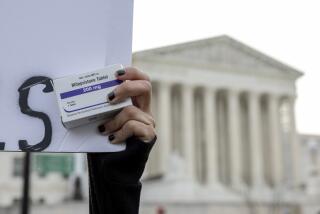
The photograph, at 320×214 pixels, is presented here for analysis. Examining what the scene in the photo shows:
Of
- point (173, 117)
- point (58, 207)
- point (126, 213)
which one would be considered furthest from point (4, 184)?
point (126, 213)

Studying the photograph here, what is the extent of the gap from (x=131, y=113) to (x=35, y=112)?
0.99 ft

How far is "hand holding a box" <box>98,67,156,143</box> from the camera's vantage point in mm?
1708

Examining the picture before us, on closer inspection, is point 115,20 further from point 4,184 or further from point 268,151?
point 268,151

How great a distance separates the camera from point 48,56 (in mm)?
1828

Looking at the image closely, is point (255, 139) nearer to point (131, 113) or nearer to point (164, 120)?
point (164, 120)

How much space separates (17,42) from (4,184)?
4582 centimetres

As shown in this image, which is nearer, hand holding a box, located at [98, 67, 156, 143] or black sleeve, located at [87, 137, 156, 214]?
hand holding a box, located at [98, 67, 156, 143]

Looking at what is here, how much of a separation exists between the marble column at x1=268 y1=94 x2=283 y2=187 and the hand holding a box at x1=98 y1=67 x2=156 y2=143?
5952 cm

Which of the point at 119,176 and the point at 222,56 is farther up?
the point at 119,176

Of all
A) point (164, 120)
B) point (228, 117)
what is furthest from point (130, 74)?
point (228, 117)

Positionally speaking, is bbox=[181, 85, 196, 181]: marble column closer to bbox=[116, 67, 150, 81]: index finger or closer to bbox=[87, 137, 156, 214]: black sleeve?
bbox=[87, 137, 156, 214]: black sleeve

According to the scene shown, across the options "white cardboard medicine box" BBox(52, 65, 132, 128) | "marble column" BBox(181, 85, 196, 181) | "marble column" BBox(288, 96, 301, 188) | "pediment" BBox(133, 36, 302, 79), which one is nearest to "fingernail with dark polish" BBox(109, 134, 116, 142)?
"white cardboard medicine box" BBox(52, 65, 132, 128)

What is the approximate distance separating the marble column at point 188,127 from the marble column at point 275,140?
9304 millimetres

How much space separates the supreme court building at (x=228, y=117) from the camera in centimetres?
5547
